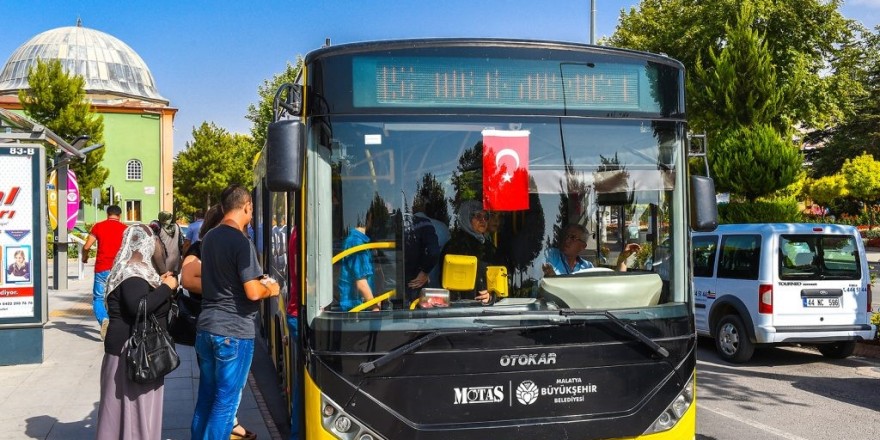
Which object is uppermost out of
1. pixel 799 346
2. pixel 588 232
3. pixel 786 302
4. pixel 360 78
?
pixel 360 78

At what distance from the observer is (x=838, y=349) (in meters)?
10.6

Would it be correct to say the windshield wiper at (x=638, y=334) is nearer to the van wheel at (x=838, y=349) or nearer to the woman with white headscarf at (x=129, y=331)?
the woman with white headscarf at (x=129, y=331)

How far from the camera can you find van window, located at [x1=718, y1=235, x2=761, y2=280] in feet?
33.0

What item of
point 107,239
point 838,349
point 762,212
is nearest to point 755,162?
point 762,212

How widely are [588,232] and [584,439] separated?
1.15 m

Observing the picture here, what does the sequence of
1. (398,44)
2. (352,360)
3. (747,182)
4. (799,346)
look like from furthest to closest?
1. (747,182)
2. (799,346)
3. (398,44)
4. (352,360)

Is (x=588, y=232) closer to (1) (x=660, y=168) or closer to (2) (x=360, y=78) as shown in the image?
(1) (x=660, y=168)

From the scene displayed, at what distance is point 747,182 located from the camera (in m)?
20.3

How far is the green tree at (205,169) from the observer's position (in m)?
66.4

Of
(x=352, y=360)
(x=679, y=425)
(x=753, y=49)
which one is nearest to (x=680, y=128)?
(x=679, y=425)

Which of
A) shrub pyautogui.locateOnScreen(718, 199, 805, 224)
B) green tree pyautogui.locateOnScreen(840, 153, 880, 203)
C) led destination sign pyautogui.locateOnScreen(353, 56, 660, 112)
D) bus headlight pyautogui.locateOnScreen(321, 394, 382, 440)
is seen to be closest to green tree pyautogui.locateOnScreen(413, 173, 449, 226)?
led destination sign pyautogui.locateOnScreen(353, 56, 660, 112)

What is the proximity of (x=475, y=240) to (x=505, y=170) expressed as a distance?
1.35ft

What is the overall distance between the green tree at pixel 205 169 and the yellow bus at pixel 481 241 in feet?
207

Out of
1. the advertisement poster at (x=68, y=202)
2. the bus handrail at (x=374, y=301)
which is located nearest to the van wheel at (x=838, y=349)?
the bus handrail at (x=374, y=301)
